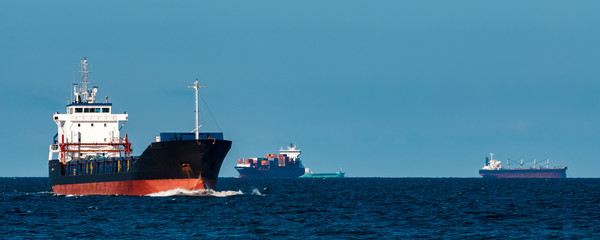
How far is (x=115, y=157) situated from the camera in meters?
71.9

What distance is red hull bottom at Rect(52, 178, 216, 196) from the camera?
61.9m

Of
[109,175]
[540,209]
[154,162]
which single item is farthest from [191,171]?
[540,209]

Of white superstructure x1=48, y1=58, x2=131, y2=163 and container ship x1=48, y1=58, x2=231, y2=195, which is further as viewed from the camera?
white superstructure x1=48, y1=58, x2=131, y2=163

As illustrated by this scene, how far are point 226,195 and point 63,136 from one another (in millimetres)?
19678

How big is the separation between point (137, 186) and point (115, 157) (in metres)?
8.48

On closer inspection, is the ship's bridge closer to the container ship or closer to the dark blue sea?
the container ship

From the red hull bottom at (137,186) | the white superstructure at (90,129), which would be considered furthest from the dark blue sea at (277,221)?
the white superstructure at (90,129)

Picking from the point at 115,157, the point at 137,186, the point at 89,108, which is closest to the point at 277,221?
the point at 137,186

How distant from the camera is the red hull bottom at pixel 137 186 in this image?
203ft

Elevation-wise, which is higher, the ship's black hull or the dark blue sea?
the ship's black hull

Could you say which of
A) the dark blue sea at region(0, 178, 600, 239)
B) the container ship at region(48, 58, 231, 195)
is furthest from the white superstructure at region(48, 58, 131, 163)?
the dark blue sea at region(0, 178, 600, 239)

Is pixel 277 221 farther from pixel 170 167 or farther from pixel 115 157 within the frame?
pixel 115 157

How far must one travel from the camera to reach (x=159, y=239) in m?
34.5

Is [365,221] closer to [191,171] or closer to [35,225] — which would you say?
[35,225]
